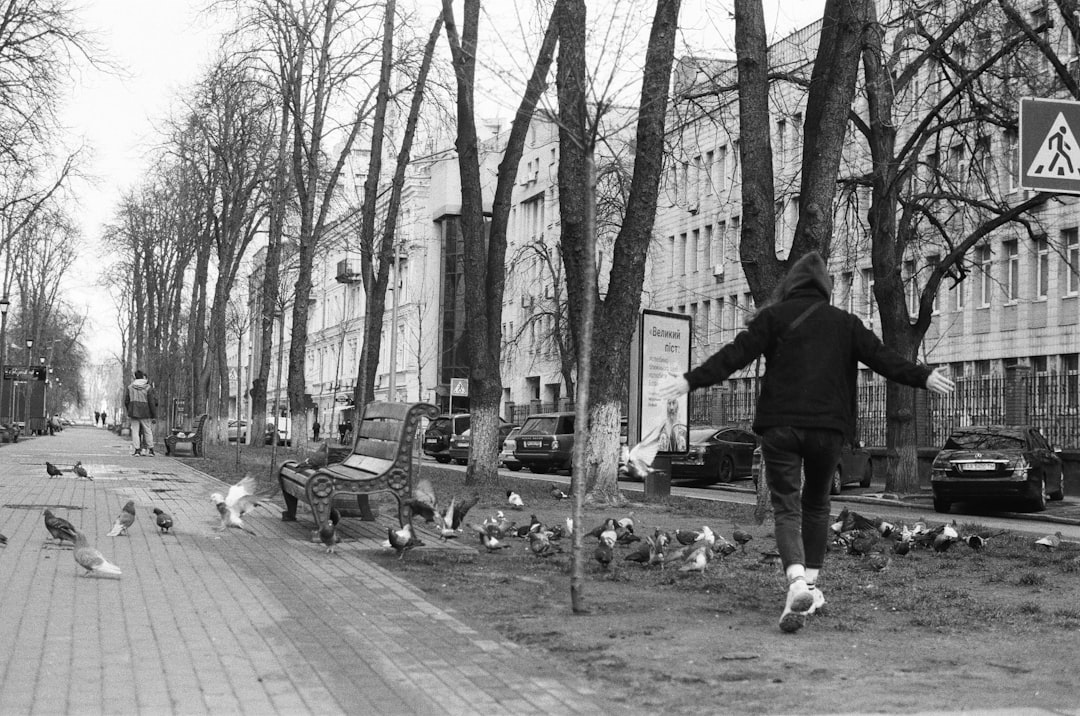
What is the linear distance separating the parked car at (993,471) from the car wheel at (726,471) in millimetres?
8867

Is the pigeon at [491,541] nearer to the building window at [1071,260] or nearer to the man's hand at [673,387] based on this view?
the man's hand at [673,387]

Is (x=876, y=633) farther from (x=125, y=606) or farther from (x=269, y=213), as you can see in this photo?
(x=269, y=213)

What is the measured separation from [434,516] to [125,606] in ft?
15.5

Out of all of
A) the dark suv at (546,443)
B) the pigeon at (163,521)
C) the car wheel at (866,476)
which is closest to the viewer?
the pigeon at (163,521)

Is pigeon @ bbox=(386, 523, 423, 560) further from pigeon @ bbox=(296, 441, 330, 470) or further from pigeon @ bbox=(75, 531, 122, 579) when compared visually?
pigeon @ bbox=(296, 441, 330, 470)

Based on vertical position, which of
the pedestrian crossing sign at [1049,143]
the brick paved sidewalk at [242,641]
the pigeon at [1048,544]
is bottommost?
the brick paved sidewalk at [242,641]

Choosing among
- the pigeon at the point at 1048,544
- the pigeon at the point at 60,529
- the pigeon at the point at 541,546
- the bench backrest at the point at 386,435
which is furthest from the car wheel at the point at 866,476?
the pigeon at the point at 60,529

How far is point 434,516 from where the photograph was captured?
40.6 ft

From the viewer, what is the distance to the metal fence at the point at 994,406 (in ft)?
102

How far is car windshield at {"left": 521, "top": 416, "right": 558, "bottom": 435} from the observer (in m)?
37.6

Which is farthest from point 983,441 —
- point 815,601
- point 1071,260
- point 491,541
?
point 1071,260

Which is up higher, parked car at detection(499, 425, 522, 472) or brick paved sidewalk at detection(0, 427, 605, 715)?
parked car at detection(499, 425, 522, 472)

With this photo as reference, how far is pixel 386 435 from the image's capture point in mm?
12938

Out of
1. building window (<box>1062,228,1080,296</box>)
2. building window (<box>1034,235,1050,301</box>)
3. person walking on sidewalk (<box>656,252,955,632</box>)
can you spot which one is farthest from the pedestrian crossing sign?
building window (<box>1034,235,1050,301</box>)
